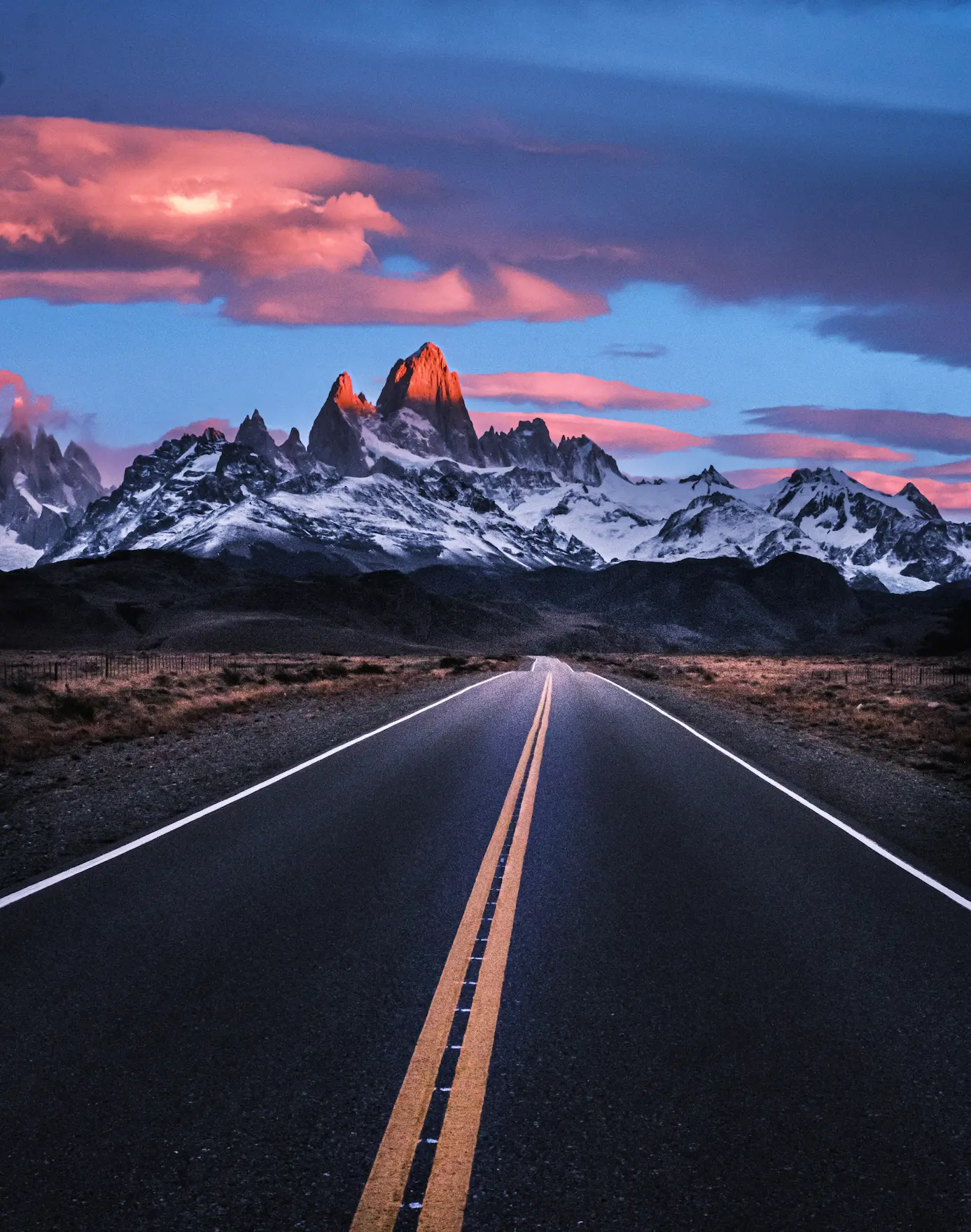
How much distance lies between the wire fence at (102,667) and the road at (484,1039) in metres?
24.3

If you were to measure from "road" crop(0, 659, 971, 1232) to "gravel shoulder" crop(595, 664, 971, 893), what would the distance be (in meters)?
0.99

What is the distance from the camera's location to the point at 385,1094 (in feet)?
14.3

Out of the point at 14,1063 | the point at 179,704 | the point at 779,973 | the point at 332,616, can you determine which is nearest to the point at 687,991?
the point at 779,973

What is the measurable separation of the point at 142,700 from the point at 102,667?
3214 cm

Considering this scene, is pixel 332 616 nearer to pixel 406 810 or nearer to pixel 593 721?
pixel 593 721

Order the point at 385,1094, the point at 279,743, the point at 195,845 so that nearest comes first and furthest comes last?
1. the point at 385,1094
2. the point at 195,845
3. the point at 279,743

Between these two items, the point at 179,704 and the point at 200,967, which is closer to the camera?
the point at 200,967

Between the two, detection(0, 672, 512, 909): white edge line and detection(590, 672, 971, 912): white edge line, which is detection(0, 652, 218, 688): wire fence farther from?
detection(590, 672, 971, 912): white edge line

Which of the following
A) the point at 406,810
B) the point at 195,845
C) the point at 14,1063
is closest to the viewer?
the point at 14,1063

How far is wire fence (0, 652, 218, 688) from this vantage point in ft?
135

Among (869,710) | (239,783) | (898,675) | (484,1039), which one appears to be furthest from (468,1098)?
(898,675)

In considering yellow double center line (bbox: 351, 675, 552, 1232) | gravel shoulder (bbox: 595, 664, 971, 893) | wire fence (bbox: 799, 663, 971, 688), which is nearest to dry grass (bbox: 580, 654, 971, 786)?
gravel shoulder (bbox: 595, 664, 971, 893)

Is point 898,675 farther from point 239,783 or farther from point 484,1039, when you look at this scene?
point 484,1039

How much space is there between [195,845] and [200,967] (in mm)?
3688
